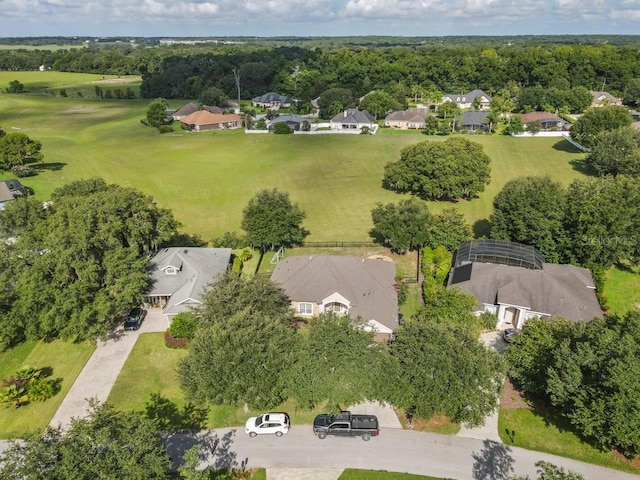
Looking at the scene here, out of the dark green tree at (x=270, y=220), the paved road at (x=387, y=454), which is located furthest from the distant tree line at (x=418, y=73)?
the paved road at (x=387, y=454)

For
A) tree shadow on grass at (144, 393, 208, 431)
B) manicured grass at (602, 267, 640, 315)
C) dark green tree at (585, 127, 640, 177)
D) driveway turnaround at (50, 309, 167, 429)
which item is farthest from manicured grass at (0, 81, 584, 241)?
tree shadow on grass at (144, 393, 208, 431)

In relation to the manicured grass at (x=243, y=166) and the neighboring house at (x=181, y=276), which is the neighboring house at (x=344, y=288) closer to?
the neighboring house at (x=181, y=276)

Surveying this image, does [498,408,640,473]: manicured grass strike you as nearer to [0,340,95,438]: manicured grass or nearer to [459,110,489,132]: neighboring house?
[0,340,95,438]: manicured grass

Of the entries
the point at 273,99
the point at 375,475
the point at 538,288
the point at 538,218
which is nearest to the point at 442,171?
the point at 538,218

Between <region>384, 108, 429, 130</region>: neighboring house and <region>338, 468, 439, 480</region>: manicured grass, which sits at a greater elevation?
<region>384, 108, 429, 130</region>: neighboring house

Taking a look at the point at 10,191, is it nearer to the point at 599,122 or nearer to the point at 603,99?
the point at 599,122
